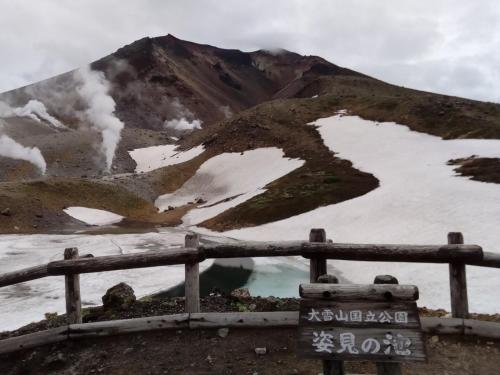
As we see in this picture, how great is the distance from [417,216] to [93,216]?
36.5 meters

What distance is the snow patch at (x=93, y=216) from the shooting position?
48609 millimetres

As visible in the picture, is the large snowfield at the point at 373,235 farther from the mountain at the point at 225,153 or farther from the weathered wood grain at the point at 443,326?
the weathered wood grain at the point at 443,326

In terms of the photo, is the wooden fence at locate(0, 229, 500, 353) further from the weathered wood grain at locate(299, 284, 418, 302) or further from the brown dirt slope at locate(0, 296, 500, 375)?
the weathered wood grain at locate(299, 284, 418, 302)

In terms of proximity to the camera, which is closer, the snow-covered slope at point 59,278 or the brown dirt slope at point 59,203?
the snow-covered slope at point 59,278

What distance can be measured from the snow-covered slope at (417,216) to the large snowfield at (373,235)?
53 millimetres

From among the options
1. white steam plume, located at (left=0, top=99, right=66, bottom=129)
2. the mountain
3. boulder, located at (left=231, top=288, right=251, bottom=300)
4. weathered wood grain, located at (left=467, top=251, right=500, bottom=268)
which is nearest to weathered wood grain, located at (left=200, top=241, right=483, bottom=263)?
weathered wood grain, located at (left=467, top=251, right=500, bottom=268)

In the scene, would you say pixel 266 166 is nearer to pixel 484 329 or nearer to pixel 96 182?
pixel 96 182

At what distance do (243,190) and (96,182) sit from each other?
20.0m

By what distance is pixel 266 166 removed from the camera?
59.8 m

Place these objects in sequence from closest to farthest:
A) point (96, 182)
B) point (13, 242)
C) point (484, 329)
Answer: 1. point (484, 329)
2. point (13, 242)
3. point (96, 182)

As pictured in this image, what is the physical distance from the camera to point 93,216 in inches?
1976

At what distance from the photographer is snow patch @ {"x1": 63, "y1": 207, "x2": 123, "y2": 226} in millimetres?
48609

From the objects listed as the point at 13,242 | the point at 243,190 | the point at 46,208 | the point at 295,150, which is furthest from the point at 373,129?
the point at 13,242

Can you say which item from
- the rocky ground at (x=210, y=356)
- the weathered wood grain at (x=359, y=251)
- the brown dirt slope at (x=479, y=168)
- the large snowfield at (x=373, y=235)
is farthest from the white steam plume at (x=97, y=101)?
the rocky ground at (x=210, y=356)
